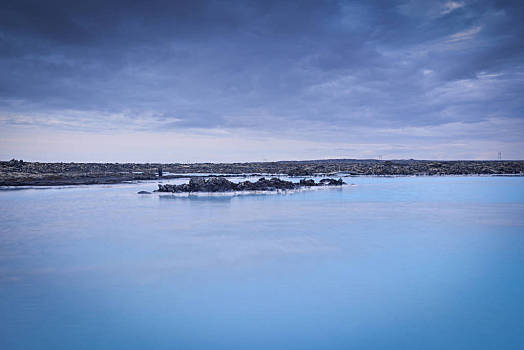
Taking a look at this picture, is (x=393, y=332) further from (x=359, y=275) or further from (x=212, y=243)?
(x=212, y=243)

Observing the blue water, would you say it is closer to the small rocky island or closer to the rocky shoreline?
the small rocky island

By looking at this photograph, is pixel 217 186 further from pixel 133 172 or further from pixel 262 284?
pixel 133 172

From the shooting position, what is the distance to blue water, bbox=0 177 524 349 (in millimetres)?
3693

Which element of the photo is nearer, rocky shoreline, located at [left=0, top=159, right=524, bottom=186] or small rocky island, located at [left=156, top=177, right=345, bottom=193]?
small rocky island, located at [left=156, top=177, right=345, bottom=193]

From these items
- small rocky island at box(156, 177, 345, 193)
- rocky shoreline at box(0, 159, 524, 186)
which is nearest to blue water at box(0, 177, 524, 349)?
small rocky island at box(156, 177, 345, 193)

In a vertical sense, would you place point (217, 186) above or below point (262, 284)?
above

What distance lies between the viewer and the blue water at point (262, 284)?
3693mm

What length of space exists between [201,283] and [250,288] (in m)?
0.71

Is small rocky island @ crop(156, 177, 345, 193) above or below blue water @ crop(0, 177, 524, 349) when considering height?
above

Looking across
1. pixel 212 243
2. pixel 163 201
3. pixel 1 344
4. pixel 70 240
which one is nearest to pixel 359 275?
pixel 212 243

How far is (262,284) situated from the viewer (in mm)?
5047

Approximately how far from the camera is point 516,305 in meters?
4.37

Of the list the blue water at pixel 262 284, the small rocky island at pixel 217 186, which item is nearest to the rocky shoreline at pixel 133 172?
the small rocky island at pixel 217 186

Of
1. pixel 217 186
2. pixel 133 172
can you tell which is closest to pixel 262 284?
pixel 217 186
